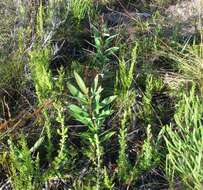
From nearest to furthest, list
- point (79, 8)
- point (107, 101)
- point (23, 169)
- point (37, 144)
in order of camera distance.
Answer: point (23, 169)
point (37, 144)
point (107, 101)
point (79, 8)

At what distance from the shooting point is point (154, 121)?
1.98 meters

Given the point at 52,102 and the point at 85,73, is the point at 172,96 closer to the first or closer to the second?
the point at 85,73

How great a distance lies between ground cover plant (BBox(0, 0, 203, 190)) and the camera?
1616 mm

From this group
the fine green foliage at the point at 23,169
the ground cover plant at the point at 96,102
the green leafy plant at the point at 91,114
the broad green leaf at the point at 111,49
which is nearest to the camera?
the fine green foliage at the point at 23,169

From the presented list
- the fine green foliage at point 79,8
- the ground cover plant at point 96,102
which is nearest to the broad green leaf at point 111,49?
the ground cover plant at point 96,102

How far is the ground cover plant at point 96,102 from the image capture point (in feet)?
5.30

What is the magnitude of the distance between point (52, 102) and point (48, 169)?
32 centimetres

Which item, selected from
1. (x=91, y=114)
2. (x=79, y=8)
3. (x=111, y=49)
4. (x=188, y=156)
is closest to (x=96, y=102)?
(x=91, y=114)

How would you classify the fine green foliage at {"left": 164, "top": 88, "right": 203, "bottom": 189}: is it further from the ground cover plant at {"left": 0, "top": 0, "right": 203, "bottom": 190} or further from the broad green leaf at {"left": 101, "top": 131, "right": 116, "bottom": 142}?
the broad green leaf at {"left": 101, "top": 131, "right": 116, "bottom": 142}

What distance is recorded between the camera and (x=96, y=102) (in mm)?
1758

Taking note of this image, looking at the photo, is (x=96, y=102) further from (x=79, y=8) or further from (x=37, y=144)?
(x=79, y=8)

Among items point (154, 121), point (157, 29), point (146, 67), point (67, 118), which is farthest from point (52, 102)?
point (157, 29)

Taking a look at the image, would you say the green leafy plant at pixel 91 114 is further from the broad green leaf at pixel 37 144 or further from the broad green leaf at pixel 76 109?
the broad green leaf at pixel 37 144

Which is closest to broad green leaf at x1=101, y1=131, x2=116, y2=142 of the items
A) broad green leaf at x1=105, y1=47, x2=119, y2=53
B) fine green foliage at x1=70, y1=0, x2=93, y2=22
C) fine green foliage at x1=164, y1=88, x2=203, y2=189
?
fine green foliage at x1=164, y1=88, x2=203, y2=189
